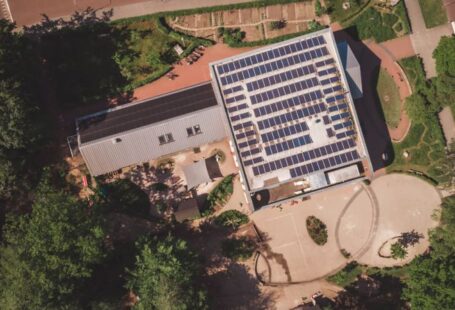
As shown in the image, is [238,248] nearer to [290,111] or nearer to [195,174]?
[195,174]

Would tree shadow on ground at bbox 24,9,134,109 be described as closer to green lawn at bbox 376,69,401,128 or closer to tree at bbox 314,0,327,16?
tree at bbox 314,0,327,16

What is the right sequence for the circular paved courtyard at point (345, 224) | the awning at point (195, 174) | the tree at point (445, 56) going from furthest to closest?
1. the circular paved courtyard at point (345, 224)
2. the awning at point (195, 174)
3. the tree at point (445, 56)

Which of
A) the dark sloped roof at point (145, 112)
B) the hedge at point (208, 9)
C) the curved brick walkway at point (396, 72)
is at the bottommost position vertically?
the curved brick walkway at point (396, 72)

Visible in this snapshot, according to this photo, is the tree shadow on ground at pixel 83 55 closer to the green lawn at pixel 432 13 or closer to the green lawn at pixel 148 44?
the green lawn at pixel 148 44

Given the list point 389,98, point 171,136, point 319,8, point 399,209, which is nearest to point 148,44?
point 171,136

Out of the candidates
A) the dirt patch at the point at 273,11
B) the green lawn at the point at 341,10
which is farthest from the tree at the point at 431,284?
the dirt patch at the point at 273,11

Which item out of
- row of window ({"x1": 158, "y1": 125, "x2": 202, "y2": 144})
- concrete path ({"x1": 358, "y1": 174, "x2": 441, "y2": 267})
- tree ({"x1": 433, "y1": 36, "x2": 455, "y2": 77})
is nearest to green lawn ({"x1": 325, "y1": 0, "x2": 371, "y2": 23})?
tree ({"x1": 433, "y1": 36, "x2": 455, "y2": 77})
